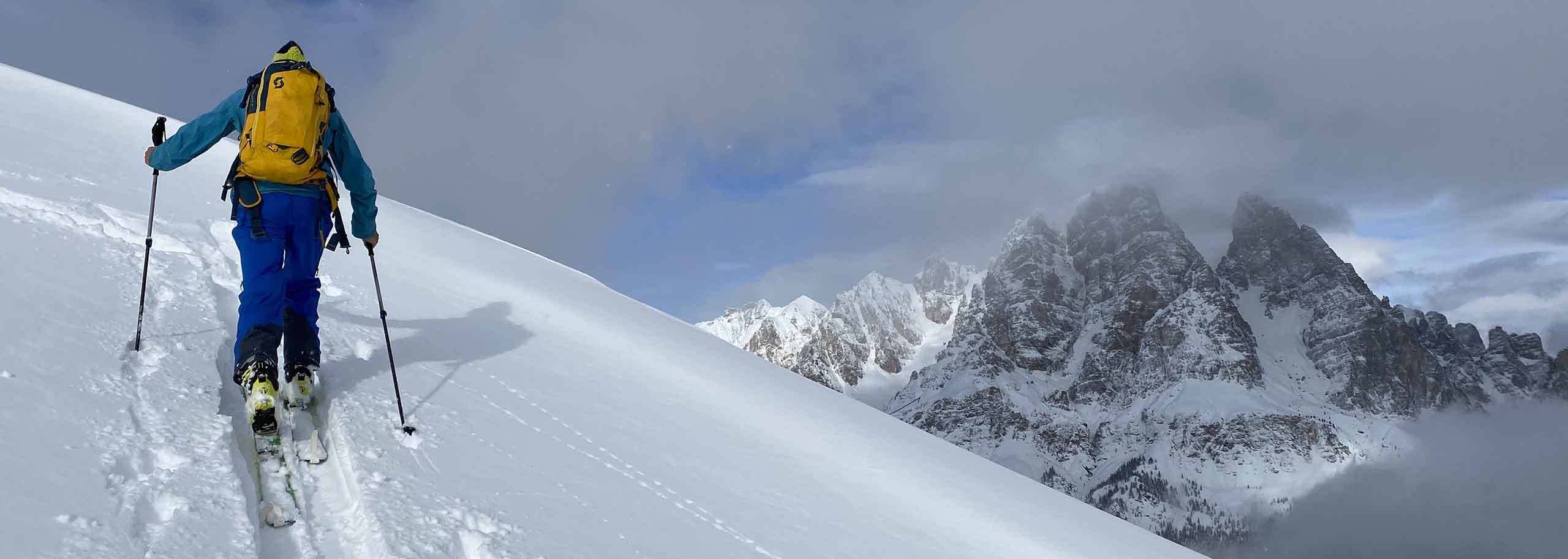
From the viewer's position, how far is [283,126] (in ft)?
20.9

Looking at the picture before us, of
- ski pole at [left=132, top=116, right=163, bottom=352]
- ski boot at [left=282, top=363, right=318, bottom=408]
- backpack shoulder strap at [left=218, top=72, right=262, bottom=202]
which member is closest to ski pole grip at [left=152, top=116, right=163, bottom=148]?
ski pole at [left=132, top=116, right=163, bottom=352]

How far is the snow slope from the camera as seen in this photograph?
14.1 ft

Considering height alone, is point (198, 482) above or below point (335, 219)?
below

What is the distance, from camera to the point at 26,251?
287 inches

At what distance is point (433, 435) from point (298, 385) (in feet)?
3.52

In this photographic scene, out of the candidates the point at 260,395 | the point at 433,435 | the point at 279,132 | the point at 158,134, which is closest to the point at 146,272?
the point at 158,134

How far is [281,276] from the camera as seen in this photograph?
21.5 feet

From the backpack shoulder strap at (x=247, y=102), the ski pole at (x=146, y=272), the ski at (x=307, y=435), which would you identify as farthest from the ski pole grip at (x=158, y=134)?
the ski at (x=307, y=435)

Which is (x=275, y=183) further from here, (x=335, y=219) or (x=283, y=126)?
(x=335, y=219)

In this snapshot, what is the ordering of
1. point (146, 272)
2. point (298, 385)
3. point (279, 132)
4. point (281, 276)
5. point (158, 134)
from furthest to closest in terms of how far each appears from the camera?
1. point (158, 134)
2. point (146, 272)
3. point (281, 276)
4. point (279, 132)
5. point (298, 385)

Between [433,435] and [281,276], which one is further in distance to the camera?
[281,276]

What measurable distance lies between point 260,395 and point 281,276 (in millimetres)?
1446

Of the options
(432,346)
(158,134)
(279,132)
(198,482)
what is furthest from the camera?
(432,346)

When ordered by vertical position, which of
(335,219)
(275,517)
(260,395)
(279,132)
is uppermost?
(279,132)
